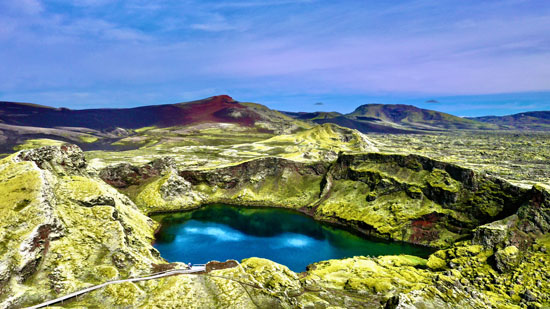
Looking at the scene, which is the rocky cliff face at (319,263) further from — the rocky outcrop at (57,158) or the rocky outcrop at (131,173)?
the rocky outcrop at (131,173)

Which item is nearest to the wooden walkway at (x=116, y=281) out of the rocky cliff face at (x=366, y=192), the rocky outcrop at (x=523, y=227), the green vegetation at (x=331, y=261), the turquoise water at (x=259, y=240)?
the green vegetation at (x=331, y=261)

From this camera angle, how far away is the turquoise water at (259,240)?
93.3m

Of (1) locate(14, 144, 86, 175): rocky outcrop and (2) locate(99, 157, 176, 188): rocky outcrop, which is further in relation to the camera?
(2) locate(99, 157, 176, 188): rocky outcrop

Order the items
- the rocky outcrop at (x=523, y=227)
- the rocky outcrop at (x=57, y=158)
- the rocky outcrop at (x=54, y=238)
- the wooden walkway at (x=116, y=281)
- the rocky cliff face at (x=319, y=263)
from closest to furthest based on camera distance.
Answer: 1. the wooden walkway at (x=116, y=281)
2. the rocky outcrop at (x=54, y=238)
3. the rocky cliff face at (x=319, y=263)
4. the rocky outcrop at (x=523, y=227)
5. the rocky outcrop at (x=57, y=158)

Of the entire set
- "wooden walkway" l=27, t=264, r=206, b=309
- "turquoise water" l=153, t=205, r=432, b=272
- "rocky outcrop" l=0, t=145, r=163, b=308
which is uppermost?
"rocky outcrop" l=0, t=145, r=163, b=308

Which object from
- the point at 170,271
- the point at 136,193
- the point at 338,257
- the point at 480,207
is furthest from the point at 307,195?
the point at 170,271

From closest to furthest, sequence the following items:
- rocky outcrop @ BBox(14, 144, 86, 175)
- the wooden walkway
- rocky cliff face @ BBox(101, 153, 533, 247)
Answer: the wooden walkway < rocky outcrop @ BBox(14, 144, 86, 175) < rocky cliff face @ BBox(101, 153, 533, 247)

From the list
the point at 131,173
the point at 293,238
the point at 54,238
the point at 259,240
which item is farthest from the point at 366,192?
the point at 131,173

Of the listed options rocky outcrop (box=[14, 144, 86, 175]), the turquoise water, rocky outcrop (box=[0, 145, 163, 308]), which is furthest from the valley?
the turquoise water

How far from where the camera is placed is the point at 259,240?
356 feet

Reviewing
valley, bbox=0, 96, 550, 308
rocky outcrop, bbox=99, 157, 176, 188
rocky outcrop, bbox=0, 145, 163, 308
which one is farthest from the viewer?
rocky outcrop, bbox=99, 157, 176, 188

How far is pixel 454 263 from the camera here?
77062mm

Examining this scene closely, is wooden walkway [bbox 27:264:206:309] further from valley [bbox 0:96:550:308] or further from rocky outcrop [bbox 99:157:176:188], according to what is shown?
rocky outcrop [bbox 99:157:176:188]

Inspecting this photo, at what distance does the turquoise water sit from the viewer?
93.3 meters
